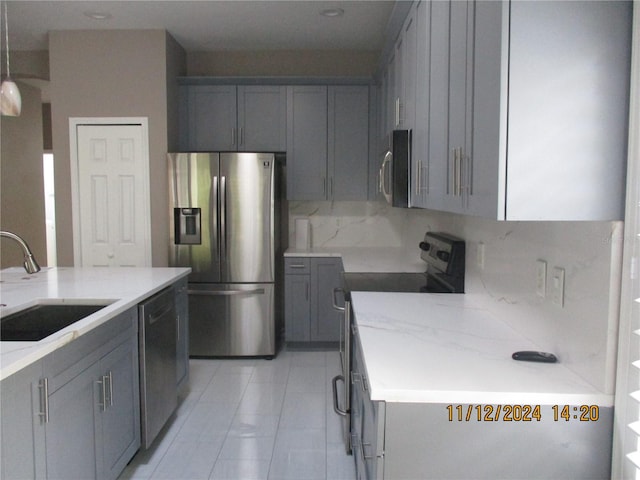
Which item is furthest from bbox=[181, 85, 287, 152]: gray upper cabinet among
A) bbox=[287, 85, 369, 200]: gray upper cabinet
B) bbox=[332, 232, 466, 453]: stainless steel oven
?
bbox=[332, 232, 466, 453]: stainless steel oven

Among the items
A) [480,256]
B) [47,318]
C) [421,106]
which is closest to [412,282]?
[480,256]

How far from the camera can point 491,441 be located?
126 cm

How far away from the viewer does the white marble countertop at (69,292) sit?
1.53 metres

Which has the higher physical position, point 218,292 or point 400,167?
point 400,167

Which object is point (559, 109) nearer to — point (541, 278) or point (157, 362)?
point (541, 278)

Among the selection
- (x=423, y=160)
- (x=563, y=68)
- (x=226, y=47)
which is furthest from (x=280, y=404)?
(x=226, y=47)

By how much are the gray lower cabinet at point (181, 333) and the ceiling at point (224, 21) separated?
2.06 metres

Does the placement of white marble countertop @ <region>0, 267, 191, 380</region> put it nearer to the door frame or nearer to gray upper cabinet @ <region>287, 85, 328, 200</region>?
the door frame

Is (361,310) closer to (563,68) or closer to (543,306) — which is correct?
(543,306)

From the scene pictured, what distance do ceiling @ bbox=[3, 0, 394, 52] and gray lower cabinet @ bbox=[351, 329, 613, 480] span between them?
307cm

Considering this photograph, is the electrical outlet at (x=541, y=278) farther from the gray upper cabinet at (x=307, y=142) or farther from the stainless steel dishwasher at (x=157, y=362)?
the gray upper cabinet at (x=307, y=142)

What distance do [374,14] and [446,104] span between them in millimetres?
2349

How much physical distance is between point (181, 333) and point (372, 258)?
168 centimetres
